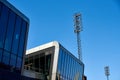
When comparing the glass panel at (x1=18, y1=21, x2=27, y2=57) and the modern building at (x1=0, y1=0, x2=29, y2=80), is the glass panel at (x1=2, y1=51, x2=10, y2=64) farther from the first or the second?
the glass panel at (x1=18, y1=21, x2=27, y2=57)

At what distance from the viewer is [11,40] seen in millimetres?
23922

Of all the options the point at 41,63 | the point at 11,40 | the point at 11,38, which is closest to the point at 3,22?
the point at 11,38

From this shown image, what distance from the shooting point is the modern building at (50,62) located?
31.3m

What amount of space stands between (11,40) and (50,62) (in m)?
9.44

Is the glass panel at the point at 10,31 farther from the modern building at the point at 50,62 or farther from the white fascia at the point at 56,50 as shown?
the white fascia at the point at 56,50

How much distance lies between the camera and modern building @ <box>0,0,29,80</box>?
22.4m

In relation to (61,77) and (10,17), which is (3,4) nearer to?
(10,17)

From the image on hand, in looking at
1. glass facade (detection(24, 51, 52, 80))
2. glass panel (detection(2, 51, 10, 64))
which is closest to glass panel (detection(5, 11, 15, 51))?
glass panel (detection(2, 51, 10, 64))

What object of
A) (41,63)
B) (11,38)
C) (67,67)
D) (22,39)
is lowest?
(67,67)

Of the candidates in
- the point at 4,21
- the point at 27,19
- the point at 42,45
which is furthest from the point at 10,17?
the point at 42,45

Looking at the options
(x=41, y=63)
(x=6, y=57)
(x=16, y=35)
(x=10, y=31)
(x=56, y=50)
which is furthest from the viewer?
(x=41, y=63)

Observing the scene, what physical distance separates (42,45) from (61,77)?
5077mm

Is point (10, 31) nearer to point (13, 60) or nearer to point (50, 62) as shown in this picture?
point (13, 60)

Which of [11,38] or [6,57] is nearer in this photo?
[6,57]
